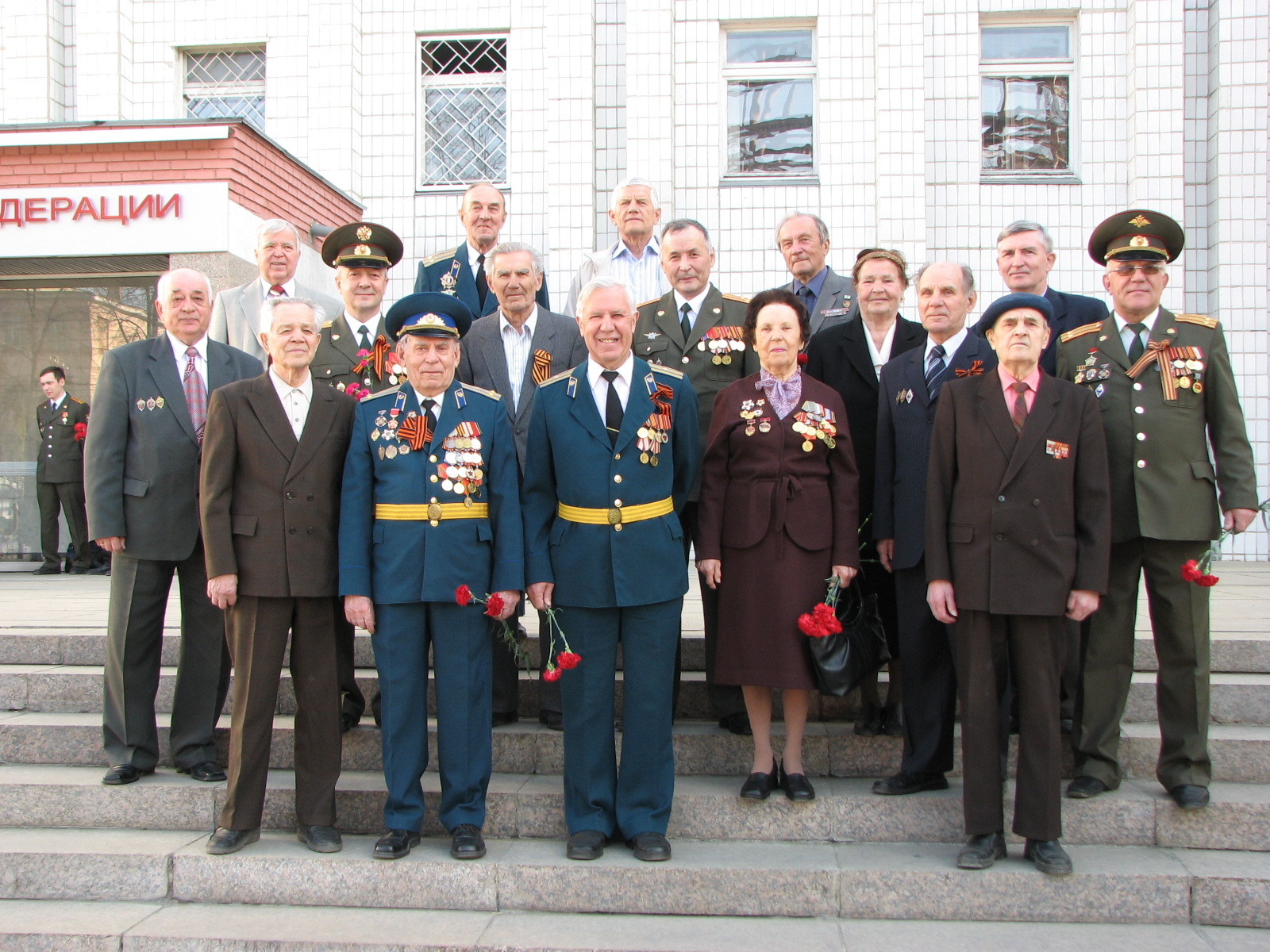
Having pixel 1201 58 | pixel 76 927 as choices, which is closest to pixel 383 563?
pixel 76 927

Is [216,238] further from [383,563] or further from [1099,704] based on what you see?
[1099,704]

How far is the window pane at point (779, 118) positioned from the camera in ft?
32.6

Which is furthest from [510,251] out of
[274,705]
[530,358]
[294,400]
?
[274,705]

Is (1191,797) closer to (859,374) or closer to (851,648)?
(851,648)

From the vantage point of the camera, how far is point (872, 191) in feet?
31.8

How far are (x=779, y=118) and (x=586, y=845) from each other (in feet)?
26.0

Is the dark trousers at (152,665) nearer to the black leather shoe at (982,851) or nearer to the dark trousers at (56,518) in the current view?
the black leather shoe at (982,851)

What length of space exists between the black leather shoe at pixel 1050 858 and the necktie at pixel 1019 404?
149 centimetres

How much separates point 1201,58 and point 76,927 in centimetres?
1100

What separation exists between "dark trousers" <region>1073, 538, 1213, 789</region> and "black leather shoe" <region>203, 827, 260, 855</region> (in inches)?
128

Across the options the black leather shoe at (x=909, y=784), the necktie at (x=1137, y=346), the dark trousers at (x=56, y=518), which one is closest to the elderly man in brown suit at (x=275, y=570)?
the black leather shoe at (x=909, y=784)

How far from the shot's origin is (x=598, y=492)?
154 inches

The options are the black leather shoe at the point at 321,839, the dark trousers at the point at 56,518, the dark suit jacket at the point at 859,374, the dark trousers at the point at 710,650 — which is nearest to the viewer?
the black leather shoe at the point at 321,839

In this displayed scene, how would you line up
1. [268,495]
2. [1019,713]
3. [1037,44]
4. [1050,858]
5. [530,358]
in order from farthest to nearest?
[1037,44], [530,358], [268,495], [1019,713], [1050,858]
